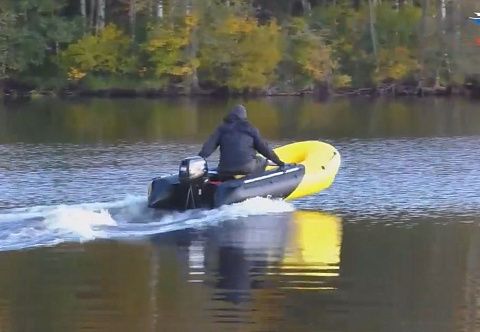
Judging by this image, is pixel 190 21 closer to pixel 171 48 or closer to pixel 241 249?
pixel 171 48

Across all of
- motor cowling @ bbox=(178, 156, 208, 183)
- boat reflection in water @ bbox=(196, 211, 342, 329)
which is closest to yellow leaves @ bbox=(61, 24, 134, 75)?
motor cowling @ bbox=(178, 156, 208, 183)

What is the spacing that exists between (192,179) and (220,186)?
1.10 ft

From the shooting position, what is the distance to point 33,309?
8617 millimetres

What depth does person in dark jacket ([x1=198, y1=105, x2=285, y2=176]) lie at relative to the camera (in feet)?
45.3

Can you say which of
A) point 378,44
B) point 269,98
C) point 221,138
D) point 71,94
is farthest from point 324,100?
point 221,138

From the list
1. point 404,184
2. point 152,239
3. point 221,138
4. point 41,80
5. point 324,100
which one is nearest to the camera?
point 152,239

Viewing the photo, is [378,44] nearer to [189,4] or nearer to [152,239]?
[189,4]

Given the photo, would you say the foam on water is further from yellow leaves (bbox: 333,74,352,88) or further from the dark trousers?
yellow leaves (bbox: 333,74,352,88)

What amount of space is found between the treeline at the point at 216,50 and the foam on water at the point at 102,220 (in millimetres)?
29790

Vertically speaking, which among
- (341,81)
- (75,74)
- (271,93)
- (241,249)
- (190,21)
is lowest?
(271,93)

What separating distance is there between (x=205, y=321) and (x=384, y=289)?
1845mm

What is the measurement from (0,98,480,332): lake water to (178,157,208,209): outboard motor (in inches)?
7.6

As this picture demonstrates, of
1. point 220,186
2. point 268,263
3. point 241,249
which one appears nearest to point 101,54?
point 220,186

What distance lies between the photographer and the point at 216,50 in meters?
43.9
